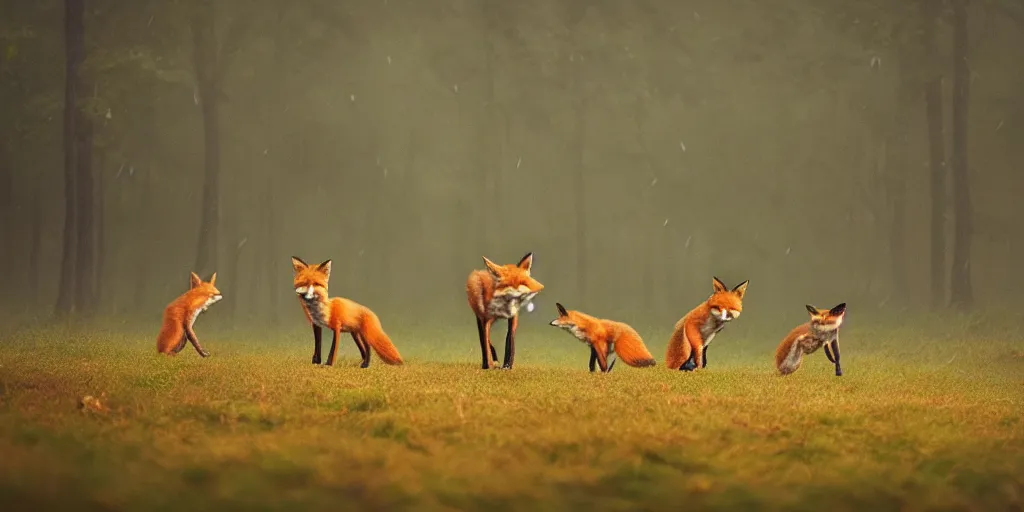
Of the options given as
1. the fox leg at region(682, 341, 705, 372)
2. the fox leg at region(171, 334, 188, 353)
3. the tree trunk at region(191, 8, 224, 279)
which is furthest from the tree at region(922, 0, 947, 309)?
the fox leg at region(171, 334, 188, 353)

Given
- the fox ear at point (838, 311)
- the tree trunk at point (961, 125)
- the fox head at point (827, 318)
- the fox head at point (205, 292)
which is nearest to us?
the fox ear at point (838, 311)

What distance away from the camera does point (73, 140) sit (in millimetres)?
33750

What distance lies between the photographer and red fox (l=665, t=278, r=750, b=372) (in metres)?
15.9

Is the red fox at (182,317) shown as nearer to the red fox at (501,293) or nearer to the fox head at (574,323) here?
A: the red fox at (501,293)

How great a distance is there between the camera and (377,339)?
55.2ft

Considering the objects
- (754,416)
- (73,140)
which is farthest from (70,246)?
(754,416)

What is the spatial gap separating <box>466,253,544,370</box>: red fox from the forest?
20.3 metres

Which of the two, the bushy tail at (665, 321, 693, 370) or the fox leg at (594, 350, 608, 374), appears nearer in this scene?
the fox leg at (594, 350, 608, 374)

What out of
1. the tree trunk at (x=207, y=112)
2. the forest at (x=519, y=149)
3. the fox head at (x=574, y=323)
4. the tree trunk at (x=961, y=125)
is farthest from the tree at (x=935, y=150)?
the tree trunk at (x=207, y=112)

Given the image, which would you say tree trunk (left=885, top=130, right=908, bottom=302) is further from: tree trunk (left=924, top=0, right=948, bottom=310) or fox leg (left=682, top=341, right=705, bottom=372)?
fox leg (left=682, top=341, right=705, bottom=372)

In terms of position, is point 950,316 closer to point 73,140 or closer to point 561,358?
point 561,358

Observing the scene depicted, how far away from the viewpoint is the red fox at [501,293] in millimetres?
15898

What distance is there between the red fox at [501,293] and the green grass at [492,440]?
957mm

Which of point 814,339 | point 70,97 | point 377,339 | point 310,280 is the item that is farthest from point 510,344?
point 70,97
